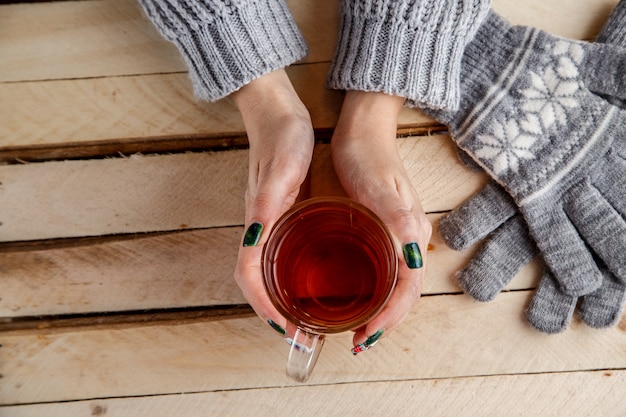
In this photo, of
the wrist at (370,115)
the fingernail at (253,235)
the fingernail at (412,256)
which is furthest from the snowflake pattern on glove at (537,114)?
the fingernail at (253,235)

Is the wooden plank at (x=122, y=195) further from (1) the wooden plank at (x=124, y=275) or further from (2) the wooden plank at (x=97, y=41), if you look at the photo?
(2) the wooden plank at (x=97, y=41)

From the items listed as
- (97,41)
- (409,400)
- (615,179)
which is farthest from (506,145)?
(97,41)

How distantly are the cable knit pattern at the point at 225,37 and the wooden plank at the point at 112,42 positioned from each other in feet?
0.27

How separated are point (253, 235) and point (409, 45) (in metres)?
0.34

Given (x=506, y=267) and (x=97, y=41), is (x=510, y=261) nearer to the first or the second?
(x=506, y=267)

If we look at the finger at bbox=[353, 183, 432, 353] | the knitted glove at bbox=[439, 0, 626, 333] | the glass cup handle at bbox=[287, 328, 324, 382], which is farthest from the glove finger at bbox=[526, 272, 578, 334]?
the glass cup handle at bbox=[287, 328, 324, 382]

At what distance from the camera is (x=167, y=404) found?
2.70ft

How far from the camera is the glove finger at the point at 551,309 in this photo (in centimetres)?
79

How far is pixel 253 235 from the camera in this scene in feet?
2.01

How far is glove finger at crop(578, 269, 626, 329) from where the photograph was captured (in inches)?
30.9

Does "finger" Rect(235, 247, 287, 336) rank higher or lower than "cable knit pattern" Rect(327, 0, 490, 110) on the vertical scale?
lower

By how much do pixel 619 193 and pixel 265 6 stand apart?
0.57m

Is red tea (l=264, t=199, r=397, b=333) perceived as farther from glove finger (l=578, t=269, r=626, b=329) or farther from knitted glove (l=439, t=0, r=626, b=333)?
glove finger (l=578, t=269, r=626, b=329)

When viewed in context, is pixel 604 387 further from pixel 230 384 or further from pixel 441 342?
pixel 230 384
